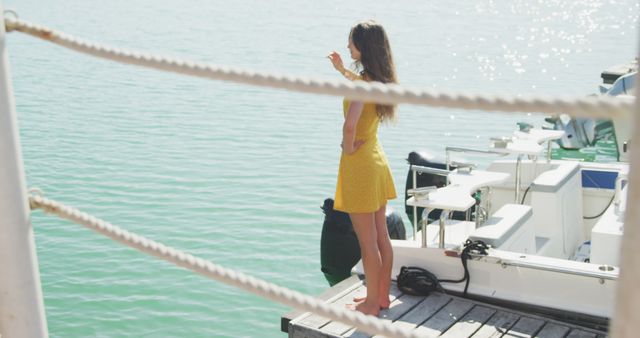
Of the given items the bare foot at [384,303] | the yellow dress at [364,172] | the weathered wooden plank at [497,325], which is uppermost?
the yellow dress at [364,172]

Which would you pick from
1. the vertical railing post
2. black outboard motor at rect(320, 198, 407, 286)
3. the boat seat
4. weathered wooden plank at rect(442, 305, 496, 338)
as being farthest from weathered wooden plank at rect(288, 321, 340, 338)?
the vertical railing post

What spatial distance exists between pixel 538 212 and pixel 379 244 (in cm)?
183

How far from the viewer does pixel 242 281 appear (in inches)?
50.9

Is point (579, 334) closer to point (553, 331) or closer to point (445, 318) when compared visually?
point (553, 331)

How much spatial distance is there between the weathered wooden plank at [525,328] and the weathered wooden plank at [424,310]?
0.36m

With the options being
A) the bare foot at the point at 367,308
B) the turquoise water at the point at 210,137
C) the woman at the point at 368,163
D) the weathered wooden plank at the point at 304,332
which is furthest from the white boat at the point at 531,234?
the turquoise water at the point at 210,137

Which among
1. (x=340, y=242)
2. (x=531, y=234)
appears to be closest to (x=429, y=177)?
(x=340, y=242)

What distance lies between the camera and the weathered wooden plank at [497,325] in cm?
365

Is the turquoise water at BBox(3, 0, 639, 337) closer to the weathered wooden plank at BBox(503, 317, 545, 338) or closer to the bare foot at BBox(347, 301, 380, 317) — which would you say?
the bare foot at BBox(347, 301, 380, 317)

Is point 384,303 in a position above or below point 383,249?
below

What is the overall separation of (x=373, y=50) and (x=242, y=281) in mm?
2227

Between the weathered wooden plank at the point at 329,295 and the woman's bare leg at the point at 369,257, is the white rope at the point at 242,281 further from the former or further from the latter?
the weathered wooden plank at the point at 329,295

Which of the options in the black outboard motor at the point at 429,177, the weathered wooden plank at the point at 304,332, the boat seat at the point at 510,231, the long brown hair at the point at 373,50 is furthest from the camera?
the black outboard motor at the point at 429,177

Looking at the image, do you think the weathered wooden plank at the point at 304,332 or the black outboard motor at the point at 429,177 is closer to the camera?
the weathered wooden plank at the point at 304,332
